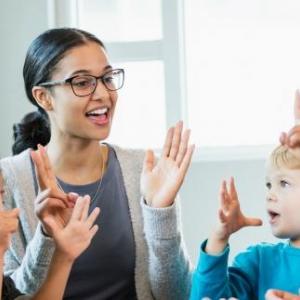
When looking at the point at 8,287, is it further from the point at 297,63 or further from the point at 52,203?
the point at 297,63

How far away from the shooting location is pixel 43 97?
65.4 inches

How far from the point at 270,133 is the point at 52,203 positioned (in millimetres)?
1866

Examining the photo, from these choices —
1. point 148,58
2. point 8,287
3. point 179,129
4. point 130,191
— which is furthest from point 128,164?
point 148,58

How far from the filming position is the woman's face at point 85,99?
5.13 ft

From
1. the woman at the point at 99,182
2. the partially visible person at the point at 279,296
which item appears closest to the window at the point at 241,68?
the woman at the point at 99,182

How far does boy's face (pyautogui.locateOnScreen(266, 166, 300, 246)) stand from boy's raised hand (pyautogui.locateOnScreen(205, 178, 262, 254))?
5cm

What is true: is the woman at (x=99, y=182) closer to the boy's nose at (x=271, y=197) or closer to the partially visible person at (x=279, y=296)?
the boy's nose at (x=271, y=197)

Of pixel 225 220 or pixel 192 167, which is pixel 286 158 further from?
pixel 192 167

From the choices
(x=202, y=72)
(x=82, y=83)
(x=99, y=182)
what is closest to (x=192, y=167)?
(x=202, y=72)

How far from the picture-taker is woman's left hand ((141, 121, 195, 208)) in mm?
1450

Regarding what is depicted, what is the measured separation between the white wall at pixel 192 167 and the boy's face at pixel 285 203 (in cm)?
161

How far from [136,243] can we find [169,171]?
0.23 m

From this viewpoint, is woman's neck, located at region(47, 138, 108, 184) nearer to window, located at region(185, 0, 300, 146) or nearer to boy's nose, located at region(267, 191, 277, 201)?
boy's nose, located at region(267, 191, 277, 201)

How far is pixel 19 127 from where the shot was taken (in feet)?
5.99
